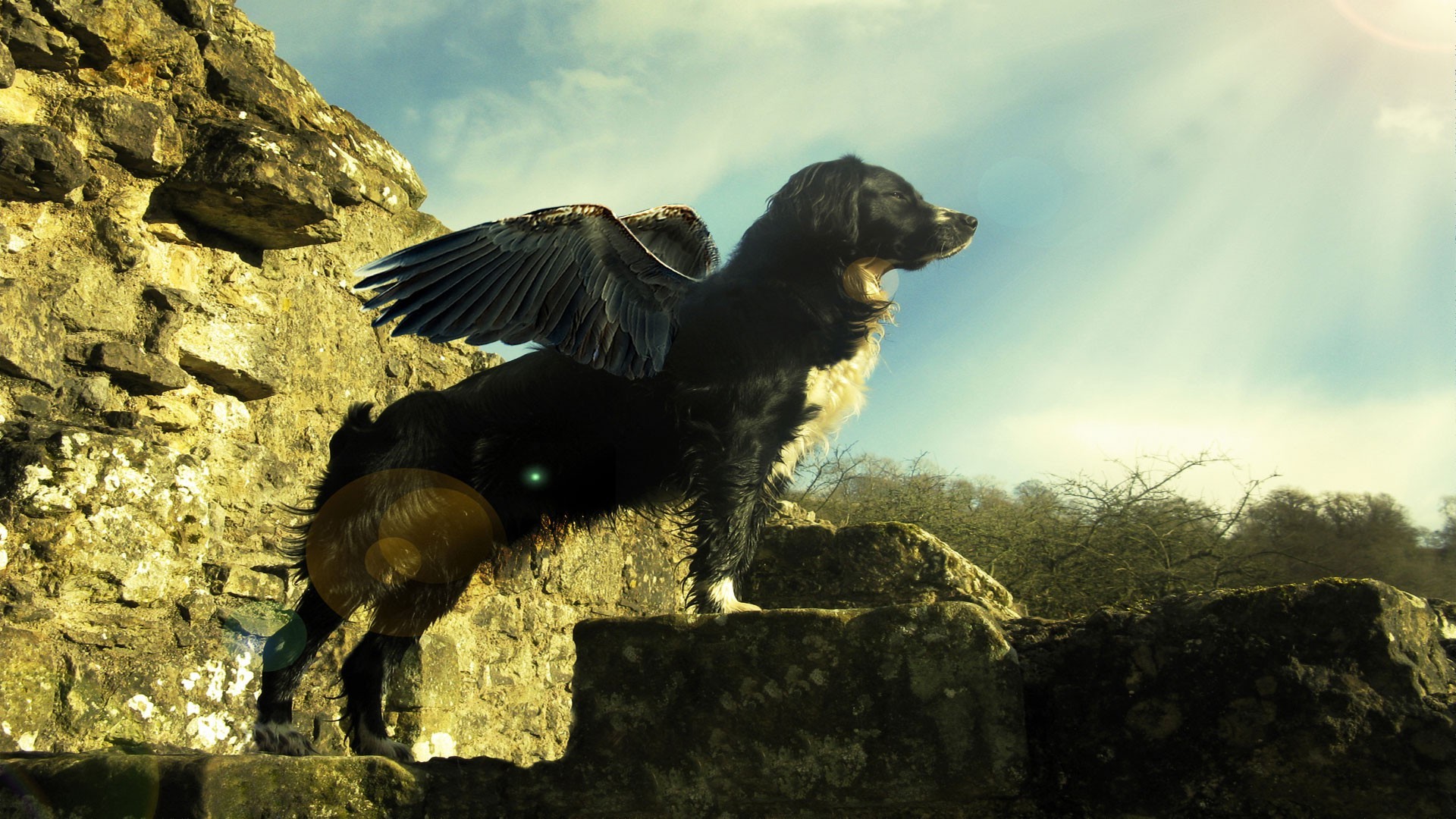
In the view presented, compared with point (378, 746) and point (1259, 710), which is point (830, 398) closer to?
point (378, 746)

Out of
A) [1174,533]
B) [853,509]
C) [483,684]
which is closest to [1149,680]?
[483,684]

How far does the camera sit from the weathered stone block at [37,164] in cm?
252

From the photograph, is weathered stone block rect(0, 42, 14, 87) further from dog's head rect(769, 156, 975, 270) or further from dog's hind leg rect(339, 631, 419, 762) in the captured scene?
dog's head rect(769, 156, 975, 270)

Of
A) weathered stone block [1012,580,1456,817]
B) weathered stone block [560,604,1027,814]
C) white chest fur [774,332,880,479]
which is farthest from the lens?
white chest fur [774,332,880,479]

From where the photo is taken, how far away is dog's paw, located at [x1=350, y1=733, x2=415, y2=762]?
2877 millimetres

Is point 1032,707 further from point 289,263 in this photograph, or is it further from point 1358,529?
point 1358,529

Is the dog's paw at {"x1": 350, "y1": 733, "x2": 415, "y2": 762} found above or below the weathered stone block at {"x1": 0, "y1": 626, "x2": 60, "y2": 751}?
below

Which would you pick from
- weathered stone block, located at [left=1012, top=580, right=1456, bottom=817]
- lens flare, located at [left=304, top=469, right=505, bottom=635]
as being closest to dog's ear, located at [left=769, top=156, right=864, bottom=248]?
lens flare, located at [left=304, top=469, right=505, bottom=635]

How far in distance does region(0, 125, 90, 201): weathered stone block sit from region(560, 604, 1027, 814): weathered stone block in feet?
6.90

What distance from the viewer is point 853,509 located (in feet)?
23.6

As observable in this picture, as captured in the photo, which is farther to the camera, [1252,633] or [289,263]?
Answer: [289,263]

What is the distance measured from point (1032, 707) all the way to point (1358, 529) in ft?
19.2

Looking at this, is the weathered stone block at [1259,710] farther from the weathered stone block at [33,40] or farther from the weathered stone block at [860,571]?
the weathered stone block at [33,40]

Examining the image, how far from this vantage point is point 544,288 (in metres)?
2.53
